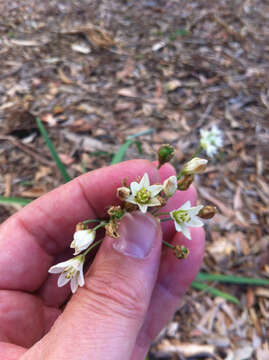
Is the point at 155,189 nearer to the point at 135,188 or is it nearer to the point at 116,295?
the point at 135,188

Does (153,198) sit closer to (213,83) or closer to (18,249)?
(18,249)

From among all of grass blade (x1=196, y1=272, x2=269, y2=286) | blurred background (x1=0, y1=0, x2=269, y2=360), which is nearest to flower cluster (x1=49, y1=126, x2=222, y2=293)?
grass blade (x1=196, y1=272, x2=269, y2=286)

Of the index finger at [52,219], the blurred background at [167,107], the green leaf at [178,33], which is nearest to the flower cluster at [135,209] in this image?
the index finger at [52,219]

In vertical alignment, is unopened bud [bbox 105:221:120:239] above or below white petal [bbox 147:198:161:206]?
below

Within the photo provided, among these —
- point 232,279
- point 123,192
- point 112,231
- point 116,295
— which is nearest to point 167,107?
point 232,279

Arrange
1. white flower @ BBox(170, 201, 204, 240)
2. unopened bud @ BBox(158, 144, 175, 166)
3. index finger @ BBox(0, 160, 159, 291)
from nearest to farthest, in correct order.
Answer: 1. white flower @ BBox(170, 201, 204, 240)
2. unopened bud @ BBox(158, 144, 175, 166)
3. index finger @ BBox(0, 160, 159, 291)

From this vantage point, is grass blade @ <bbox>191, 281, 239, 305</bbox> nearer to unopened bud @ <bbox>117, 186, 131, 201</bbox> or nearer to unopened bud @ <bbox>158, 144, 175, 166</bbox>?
unopened bud @ <bbox>158, 144, 175, 166</bbox>

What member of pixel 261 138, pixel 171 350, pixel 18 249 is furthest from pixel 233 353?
pixel 261 138

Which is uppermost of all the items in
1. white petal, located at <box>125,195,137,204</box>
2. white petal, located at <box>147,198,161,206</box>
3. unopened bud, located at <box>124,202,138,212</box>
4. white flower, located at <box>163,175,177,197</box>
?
white flower, located at <box>163,175,177,197</box>
